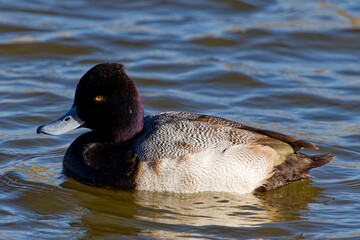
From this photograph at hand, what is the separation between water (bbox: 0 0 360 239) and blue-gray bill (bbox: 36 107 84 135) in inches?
23.7

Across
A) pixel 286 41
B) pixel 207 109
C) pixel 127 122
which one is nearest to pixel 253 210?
pixel 127 122

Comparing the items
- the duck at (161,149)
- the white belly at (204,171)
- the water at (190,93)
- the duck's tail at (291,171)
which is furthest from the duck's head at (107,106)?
the duck's tail at (291,171)

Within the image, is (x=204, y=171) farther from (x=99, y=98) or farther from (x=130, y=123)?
(x=99, y=98)

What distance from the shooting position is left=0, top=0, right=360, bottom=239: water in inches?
239

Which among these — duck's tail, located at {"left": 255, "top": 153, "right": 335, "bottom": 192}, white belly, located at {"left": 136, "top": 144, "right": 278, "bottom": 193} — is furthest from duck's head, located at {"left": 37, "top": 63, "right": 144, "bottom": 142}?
duck's tail, located at {"left": 255, "top": 153, "right": 335, "bottom": 192}

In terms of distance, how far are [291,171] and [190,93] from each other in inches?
140

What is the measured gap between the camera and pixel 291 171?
6816 millimetres

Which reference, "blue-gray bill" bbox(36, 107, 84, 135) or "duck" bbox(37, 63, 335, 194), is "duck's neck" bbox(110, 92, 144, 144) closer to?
"duck" bbox(37, 63, 335, 194)

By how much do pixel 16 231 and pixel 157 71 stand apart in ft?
18.6

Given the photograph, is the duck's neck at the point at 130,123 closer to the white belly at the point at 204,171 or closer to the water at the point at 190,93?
the white belly at the point at 204,171

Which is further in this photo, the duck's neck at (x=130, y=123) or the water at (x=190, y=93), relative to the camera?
the duck's neck at (x=130, y=123)

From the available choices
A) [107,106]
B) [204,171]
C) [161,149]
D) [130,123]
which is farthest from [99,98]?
[204,171]

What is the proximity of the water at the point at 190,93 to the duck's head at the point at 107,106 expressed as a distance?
66 centimetres

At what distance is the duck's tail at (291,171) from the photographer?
6750mm
